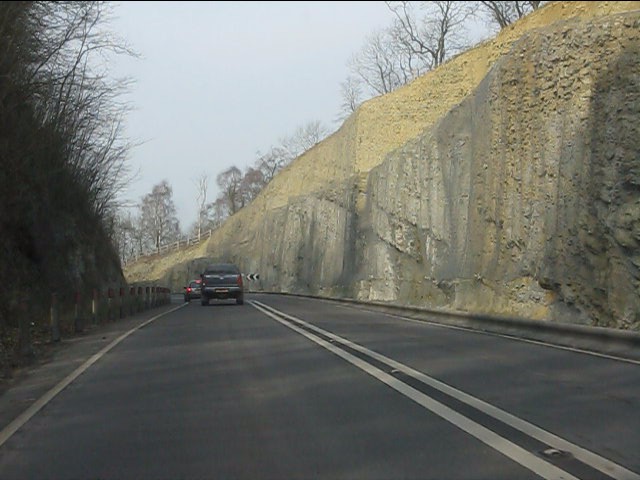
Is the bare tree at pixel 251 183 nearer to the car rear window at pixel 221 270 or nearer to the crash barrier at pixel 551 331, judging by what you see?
the car rear window at pixel 221 270

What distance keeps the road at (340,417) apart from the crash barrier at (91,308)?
4.59 metres

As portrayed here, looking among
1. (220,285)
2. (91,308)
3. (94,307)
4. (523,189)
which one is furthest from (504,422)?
(220,285)

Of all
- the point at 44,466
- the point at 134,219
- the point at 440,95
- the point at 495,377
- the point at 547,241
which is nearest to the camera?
the point at 44,466

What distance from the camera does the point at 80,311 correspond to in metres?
23.0

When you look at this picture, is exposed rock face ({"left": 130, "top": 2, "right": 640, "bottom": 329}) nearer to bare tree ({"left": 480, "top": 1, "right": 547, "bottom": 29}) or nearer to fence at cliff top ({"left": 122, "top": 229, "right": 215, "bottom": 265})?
bare tree ({"left": 480, "top": 1, "right": 547, "bottom": 29})

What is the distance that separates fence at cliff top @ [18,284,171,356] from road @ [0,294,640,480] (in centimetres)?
185

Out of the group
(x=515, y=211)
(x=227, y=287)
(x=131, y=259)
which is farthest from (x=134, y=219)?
(x=515, y=211)

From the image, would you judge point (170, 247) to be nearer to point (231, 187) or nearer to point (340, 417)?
point (231, 187)

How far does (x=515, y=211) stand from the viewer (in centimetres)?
3128

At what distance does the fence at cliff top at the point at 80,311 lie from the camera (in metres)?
15.8

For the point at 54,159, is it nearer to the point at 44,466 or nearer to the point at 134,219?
the point at 44,466

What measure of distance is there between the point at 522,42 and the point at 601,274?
33.0 ft

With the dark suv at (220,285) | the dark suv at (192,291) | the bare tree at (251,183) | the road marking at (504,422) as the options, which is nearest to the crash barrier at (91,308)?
the dark suv at (220,285)

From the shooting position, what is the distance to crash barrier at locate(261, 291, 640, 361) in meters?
14.1
